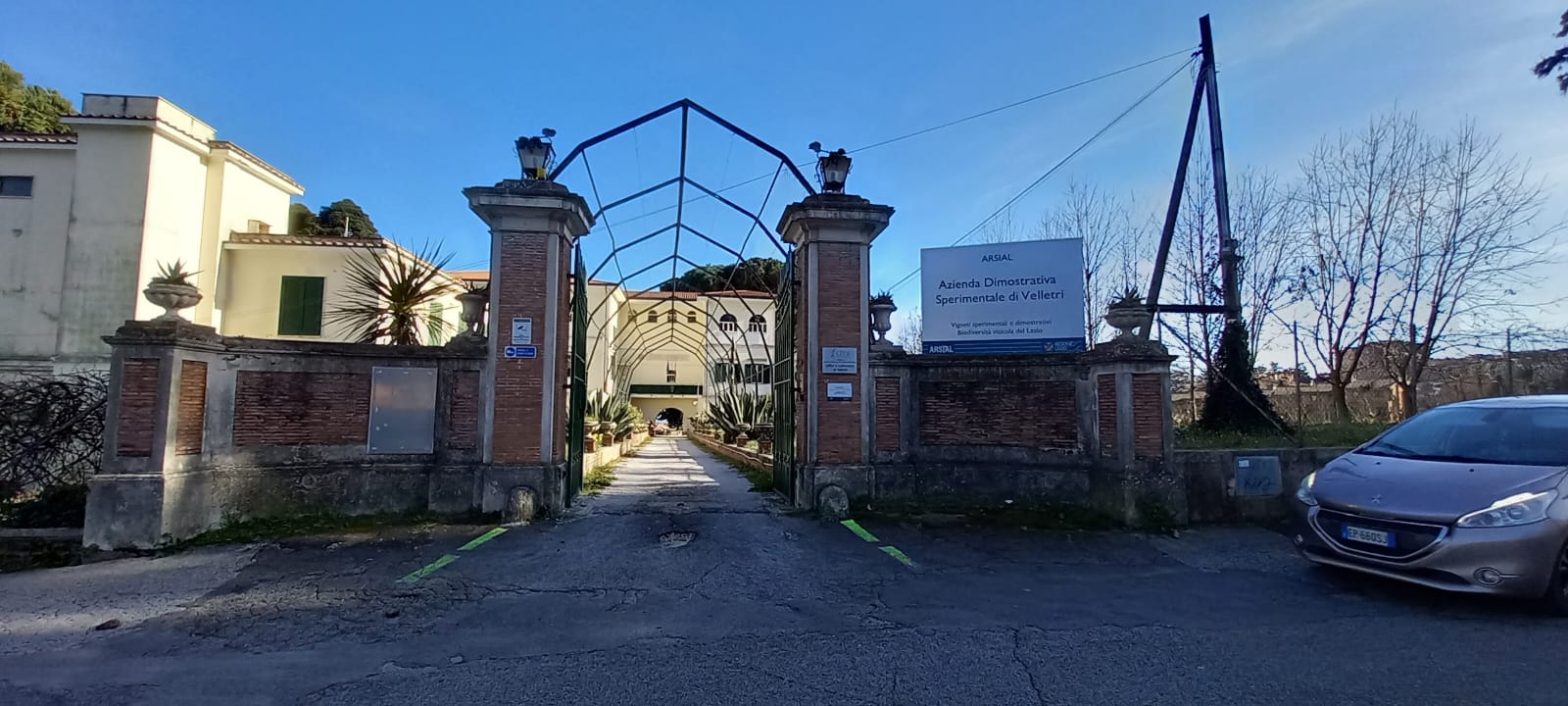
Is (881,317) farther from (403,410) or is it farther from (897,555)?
(403,410)

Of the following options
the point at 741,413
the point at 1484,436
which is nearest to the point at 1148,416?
the point at 1484,436

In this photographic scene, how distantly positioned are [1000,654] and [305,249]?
23.7 metres

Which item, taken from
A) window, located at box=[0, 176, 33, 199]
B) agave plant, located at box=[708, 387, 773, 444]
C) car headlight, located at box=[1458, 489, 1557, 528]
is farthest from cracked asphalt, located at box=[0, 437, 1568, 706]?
window, located at box=[0, 176, 33, 199]

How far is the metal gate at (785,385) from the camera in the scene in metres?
9.73

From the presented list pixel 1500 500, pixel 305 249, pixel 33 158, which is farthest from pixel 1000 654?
pixel 33 158

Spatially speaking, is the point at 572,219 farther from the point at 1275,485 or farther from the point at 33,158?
the point at 33,158

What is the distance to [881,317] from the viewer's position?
9.25m

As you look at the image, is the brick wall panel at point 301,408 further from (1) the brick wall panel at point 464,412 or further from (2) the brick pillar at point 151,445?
(1) the brick wall panel at point 464,412

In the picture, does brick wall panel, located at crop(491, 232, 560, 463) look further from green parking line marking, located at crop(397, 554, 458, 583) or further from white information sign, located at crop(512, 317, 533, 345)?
green parking line marking, located at crop(397, 554, 458, 583)

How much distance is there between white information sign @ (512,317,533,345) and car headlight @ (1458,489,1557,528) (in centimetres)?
837

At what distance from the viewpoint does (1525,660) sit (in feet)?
13.5

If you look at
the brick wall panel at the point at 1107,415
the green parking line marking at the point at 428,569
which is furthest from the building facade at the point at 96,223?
the brick wall panel at the point at 1107,415

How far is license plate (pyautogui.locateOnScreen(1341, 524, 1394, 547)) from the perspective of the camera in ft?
17.3

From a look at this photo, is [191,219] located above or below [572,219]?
above
